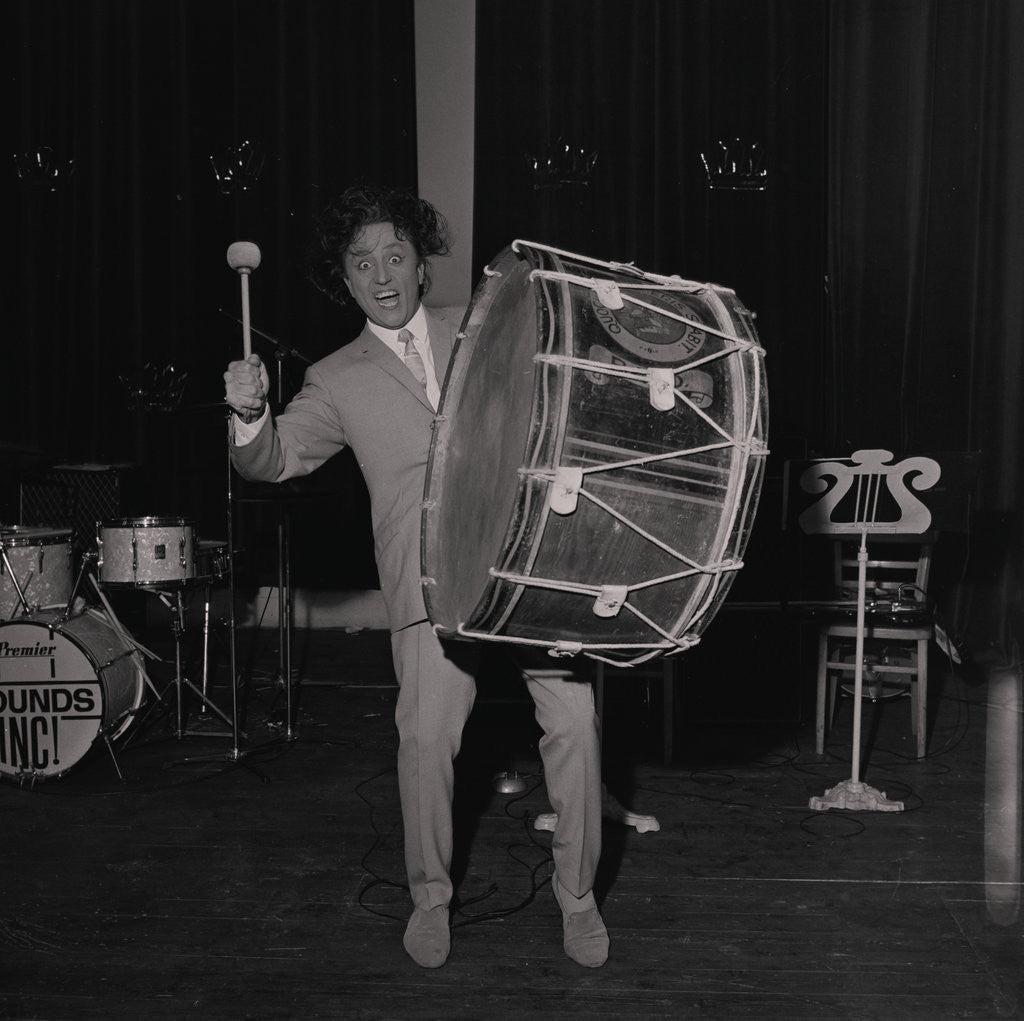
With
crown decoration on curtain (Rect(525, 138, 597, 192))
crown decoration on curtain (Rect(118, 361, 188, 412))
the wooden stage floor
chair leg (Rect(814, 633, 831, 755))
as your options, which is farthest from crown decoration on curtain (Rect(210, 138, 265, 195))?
chair leg (Rect(814, 633, 831, 755))

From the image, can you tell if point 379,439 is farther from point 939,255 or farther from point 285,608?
point 939,255

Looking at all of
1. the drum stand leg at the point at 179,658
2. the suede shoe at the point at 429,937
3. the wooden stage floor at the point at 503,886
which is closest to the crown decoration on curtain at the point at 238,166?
the drum stand leg at the point at 179,658

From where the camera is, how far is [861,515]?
3.39m

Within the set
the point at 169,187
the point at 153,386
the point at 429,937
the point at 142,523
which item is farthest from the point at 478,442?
the point at 169,187

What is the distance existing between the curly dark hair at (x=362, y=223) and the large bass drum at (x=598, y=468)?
588 millimetres

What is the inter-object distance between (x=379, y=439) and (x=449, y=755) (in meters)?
0.69

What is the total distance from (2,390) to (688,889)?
16.3ft

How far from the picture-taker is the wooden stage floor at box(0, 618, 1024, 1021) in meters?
2.09

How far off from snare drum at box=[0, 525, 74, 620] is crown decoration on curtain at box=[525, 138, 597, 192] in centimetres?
306

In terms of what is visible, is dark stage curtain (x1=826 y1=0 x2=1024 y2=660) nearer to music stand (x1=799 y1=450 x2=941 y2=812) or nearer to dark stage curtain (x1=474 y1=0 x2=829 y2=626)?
dark stage curtain (x1=474 y1=0 x2=829 y2=626)

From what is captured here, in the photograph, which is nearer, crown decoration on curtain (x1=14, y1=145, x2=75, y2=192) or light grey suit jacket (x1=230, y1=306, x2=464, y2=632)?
light grey suit jacket (x1=230, y1=306, x2=464, y2=632)

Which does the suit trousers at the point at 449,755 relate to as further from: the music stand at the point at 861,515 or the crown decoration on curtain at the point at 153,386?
the crown decoration on curtain at the point at 153,386

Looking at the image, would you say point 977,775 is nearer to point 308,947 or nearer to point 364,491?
point 308,947

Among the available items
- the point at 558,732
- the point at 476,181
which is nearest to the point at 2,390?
the point at 476,181
